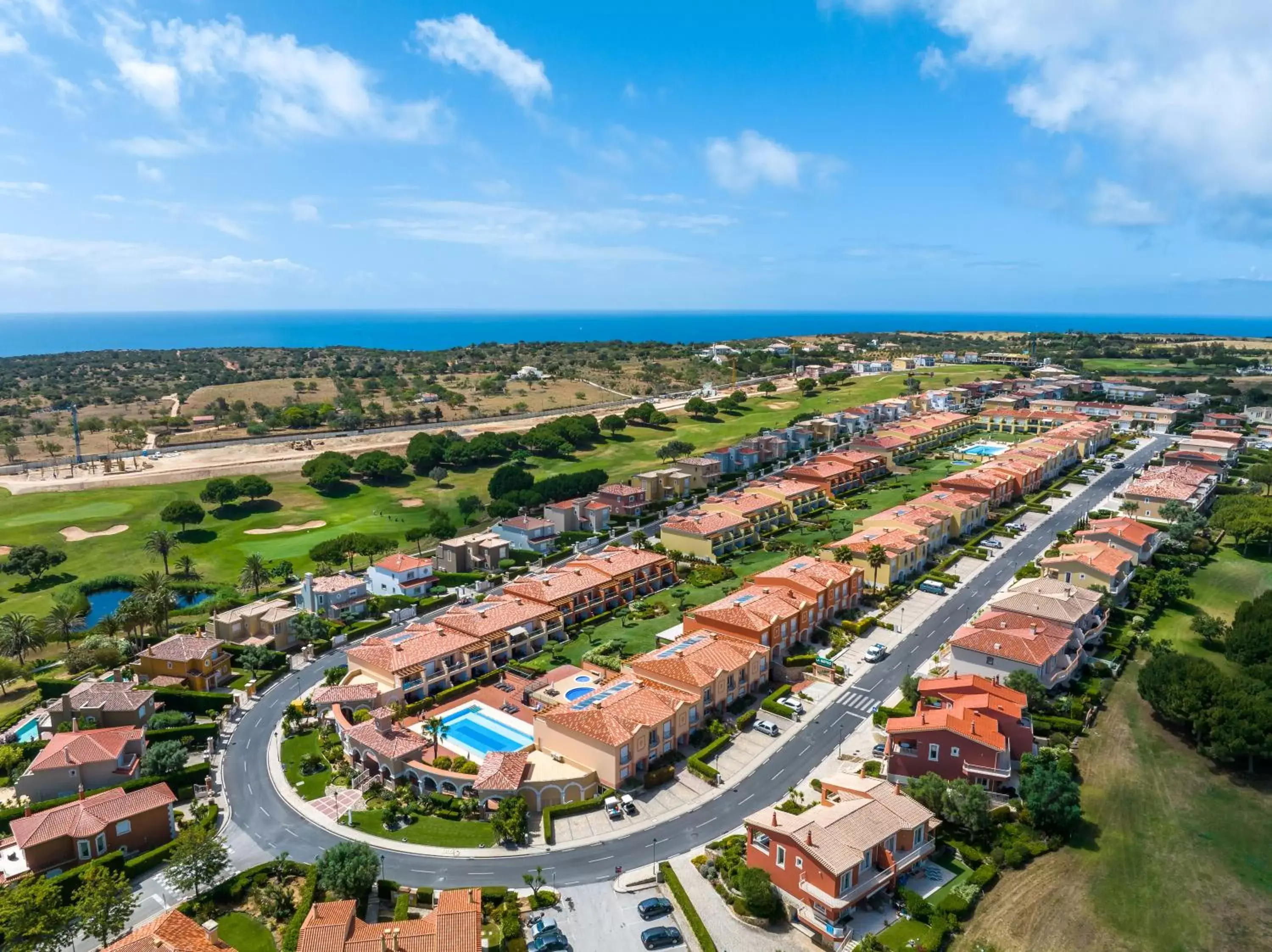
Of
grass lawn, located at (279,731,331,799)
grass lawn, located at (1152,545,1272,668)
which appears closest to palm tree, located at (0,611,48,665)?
grass lawn, located at (279,731,331,799)

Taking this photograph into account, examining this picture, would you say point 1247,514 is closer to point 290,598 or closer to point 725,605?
point 725,605

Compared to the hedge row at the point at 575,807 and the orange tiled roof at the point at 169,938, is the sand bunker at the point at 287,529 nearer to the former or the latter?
the hedge row at the point at 575,807

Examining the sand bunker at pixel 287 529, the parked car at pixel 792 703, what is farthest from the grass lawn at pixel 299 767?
the sand bunker at pixel 287 529

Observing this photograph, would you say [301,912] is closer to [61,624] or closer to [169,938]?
[169,938]

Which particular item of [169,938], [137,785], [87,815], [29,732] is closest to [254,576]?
[29,732]

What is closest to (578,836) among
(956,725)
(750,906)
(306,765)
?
(750,906)

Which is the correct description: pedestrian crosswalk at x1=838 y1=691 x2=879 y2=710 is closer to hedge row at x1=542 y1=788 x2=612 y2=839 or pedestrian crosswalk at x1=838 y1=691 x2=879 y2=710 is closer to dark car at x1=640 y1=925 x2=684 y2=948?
hedge row at x1=542 y1=788 x2=612 y2=839
